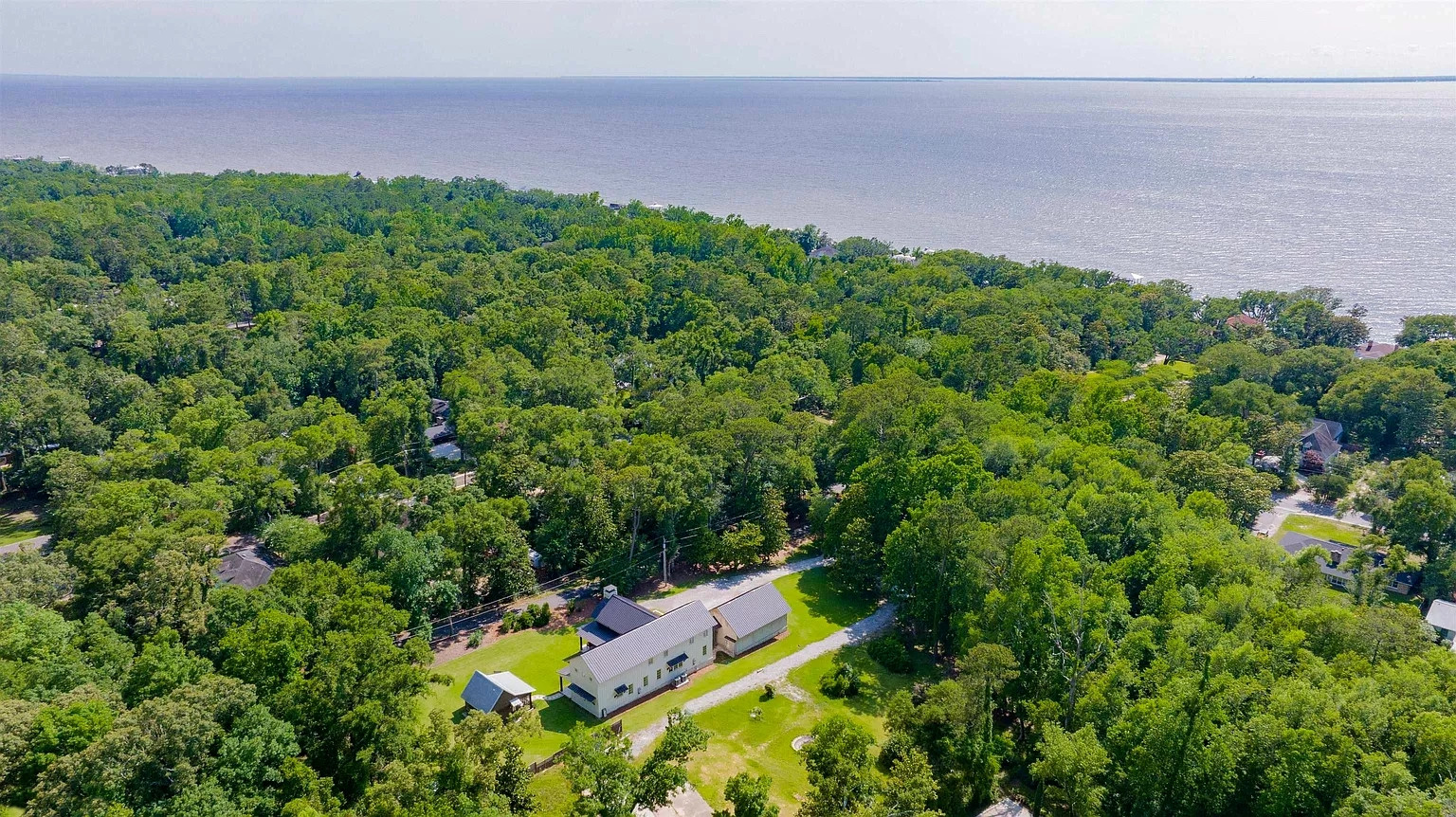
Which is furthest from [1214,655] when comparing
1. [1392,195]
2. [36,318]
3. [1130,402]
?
[1392,195]

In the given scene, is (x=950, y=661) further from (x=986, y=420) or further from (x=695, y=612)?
(x=986, y=420)

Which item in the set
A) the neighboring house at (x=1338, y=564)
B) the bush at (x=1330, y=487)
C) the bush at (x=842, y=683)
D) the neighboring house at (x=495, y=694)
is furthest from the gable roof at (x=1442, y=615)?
the neighboring house at (x=495, y=694)

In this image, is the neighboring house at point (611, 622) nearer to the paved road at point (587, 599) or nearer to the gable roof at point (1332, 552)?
the paved road at point (587, 599)

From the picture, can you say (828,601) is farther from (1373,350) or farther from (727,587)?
(1373,350)

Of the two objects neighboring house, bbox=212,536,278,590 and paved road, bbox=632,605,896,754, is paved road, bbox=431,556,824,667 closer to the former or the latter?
paved road, bbox=632,605,896,754

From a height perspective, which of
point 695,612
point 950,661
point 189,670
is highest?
point 189,670

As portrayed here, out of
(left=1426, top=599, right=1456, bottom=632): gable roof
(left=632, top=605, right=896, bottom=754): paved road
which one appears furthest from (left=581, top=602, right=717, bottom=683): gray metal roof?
(left=1426, top=599, right=1456, bottom=632): gable roof

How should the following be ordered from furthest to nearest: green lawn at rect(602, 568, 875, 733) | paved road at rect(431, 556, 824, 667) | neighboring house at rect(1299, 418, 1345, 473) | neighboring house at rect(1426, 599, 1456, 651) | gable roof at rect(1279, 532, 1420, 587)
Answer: neighboring house at rect(1299, 418, 1345, 473) → gable roof at rect(1279, 532, 1420, 587) → neighboring house at rect(1426, 599, 1456, 651) → paved road at rect(431, 556, 824, 667) → green lawn at rect(602, 568, 875, 733)
